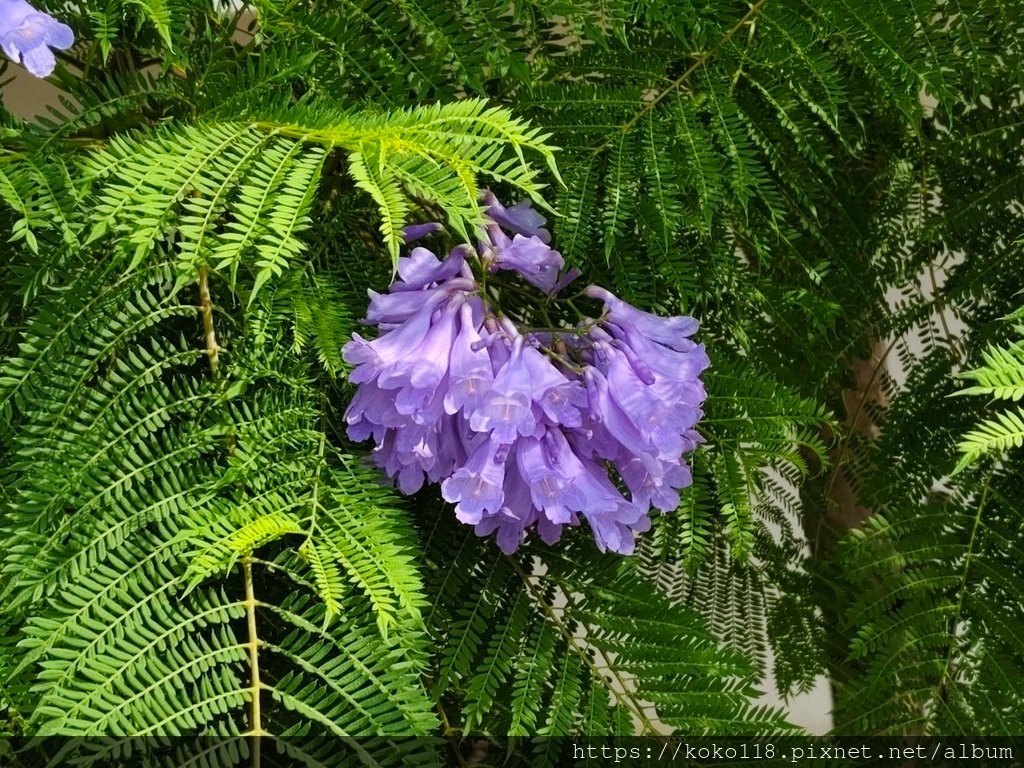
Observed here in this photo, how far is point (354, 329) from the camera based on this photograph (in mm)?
453

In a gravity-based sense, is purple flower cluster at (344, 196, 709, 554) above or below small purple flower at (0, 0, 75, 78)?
below

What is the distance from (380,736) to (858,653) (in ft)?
1.14

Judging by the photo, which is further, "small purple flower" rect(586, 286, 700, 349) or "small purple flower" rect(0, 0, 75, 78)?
"small purple flower" rect(586, 286, 700, 349)

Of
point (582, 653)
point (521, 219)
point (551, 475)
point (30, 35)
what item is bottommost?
point (582, 653)

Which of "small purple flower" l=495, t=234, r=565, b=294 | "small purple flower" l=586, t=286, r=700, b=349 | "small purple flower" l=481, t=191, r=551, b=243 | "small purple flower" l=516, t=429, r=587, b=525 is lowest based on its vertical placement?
"small purple flower" l=516, t=429, r=587, b=525

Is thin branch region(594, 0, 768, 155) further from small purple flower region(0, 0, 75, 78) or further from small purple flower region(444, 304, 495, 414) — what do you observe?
small purple flower region(0, 0, 75, 78)

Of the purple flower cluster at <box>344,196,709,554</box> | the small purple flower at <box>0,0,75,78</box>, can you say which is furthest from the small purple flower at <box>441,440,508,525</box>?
the small purple flower at <box>0,0,75,78</box>

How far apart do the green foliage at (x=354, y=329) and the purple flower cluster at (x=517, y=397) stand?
0.03 metres

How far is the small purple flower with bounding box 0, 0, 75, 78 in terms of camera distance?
0.32 meters

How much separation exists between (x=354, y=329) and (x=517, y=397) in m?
0.11

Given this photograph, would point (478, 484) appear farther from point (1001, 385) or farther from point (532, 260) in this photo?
point (1001, 385)

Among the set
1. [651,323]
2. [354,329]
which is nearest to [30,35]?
[354,329]

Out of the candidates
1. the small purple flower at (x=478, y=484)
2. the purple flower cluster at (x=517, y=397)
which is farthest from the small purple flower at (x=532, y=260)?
the small purple flower at (x=478, y=484)

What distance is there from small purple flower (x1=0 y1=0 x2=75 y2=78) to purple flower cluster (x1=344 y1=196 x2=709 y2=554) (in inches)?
6.6
